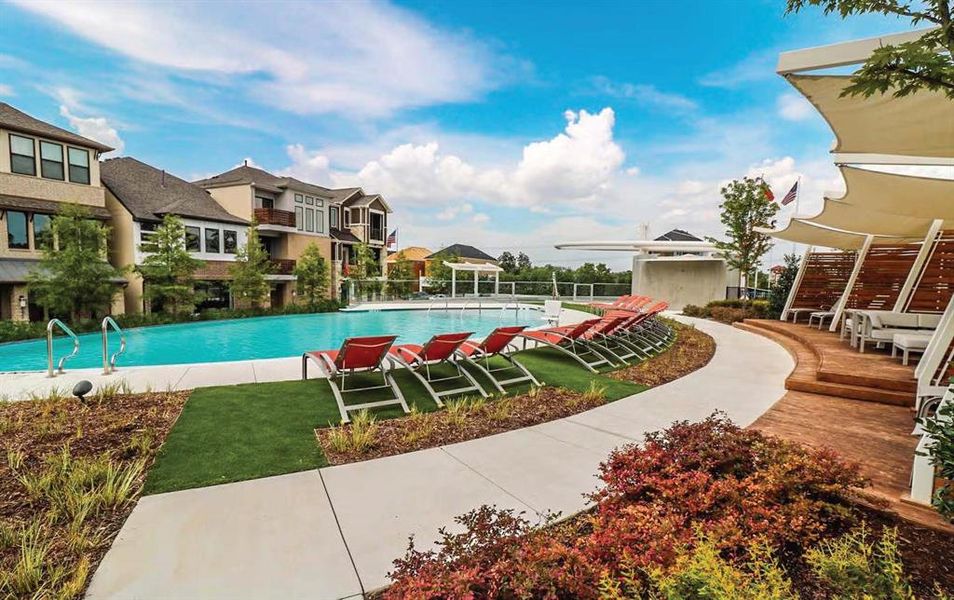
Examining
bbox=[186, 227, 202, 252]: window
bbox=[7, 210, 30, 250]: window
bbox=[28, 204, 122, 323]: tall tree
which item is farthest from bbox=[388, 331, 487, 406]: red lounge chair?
bbox=[186, 227, 202, 252]: window

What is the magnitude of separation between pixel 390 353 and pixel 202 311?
56.8 feet

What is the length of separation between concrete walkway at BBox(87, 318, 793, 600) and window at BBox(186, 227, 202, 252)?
22.1 metres

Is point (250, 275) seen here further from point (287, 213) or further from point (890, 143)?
point (890, 143)

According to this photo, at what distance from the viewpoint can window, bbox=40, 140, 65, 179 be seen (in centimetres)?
1711

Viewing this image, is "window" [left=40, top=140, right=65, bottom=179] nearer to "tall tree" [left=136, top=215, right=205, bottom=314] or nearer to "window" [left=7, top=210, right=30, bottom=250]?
"window" [left=7, top=210, right=30, bottom=250]

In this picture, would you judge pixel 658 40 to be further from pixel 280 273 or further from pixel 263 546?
pixel 280 273

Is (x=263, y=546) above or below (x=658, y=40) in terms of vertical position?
below

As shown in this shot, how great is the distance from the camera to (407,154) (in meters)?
26.2

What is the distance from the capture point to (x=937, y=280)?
9.85m

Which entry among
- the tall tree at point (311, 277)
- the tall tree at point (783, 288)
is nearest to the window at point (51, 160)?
the tall tree at point (311, 277)

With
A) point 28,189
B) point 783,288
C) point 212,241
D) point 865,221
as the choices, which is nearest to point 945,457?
point 865,221

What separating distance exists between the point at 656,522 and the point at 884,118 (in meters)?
4.55

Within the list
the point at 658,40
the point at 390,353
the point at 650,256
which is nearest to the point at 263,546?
the point at 390,353

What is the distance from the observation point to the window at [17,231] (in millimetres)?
16281
